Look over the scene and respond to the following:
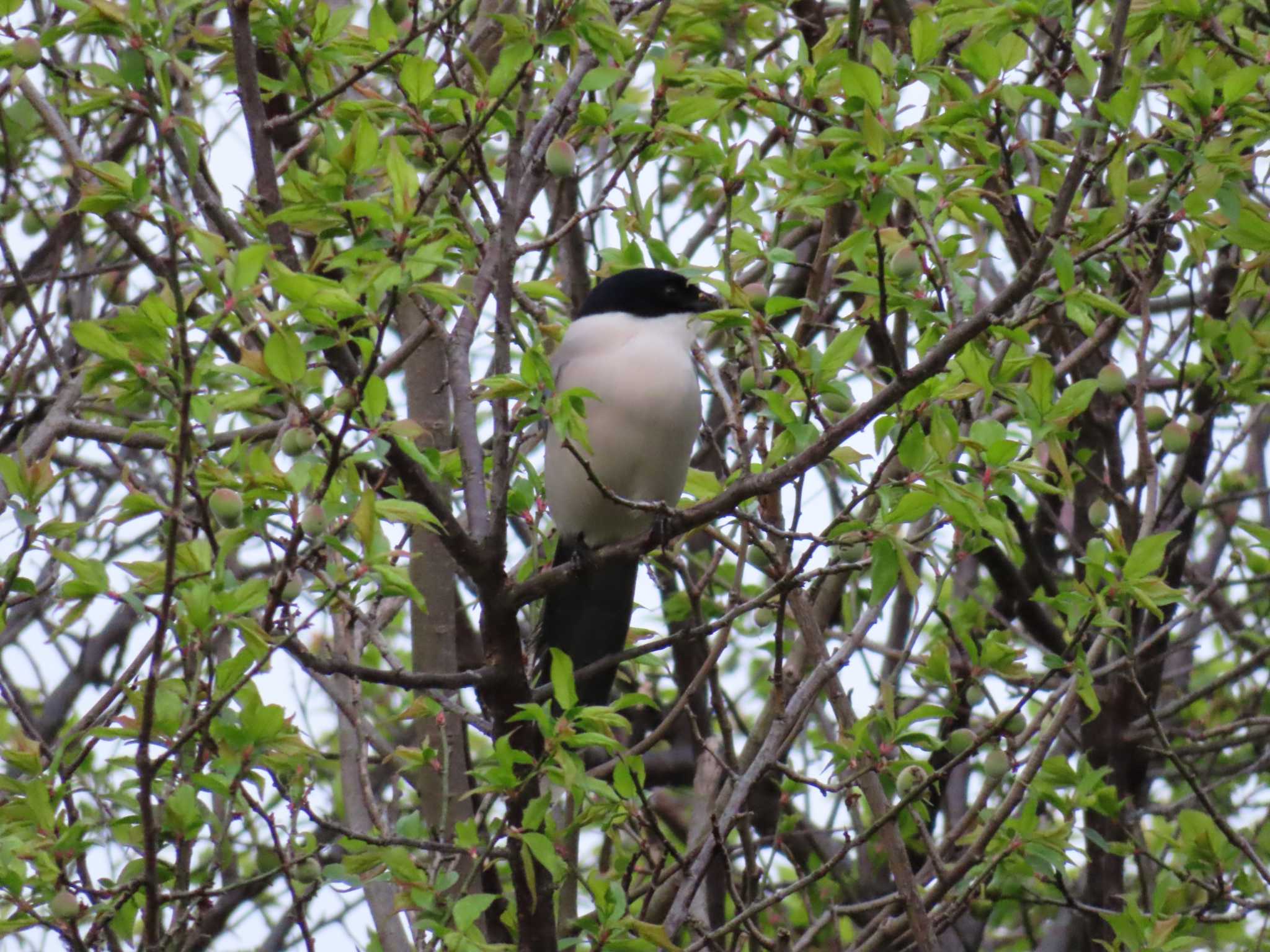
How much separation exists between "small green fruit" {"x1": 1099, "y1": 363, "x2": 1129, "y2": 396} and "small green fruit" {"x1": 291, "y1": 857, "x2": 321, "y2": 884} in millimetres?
3078

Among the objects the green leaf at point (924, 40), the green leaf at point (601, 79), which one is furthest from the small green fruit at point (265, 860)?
the green leaf at point (924, 40)

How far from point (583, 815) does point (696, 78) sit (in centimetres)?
217

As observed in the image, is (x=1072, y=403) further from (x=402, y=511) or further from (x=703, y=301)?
(x=703, y=301)

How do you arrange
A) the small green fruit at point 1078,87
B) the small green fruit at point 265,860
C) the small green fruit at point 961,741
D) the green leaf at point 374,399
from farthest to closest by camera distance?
the small green fruit at point 265,860
the small green fruit at point 961,741
the small green fruit at point 1078,87
the green leaf at point 374,399

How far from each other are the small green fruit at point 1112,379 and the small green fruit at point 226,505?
3158 mm

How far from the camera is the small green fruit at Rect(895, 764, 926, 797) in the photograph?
17.0ft

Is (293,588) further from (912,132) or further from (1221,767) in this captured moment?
(1221,767)

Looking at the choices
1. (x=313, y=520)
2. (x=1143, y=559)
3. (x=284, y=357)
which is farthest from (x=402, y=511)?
(x=1143, y=559)

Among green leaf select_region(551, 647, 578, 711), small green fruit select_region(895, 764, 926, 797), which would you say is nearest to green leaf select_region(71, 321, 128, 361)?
green leaf select_region(551, 647, 578, 711)

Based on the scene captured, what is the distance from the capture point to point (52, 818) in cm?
411

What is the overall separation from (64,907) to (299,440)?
1.33 meters

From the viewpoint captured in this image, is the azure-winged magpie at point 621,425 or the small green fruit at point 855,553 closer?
the small green fruit at point 855,553

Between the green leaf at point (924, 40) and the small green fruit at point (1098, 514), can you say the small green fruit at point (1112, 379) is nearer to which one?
the small green fruit at point (1098, 514)

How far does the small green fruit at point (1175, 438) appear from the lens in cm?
593
